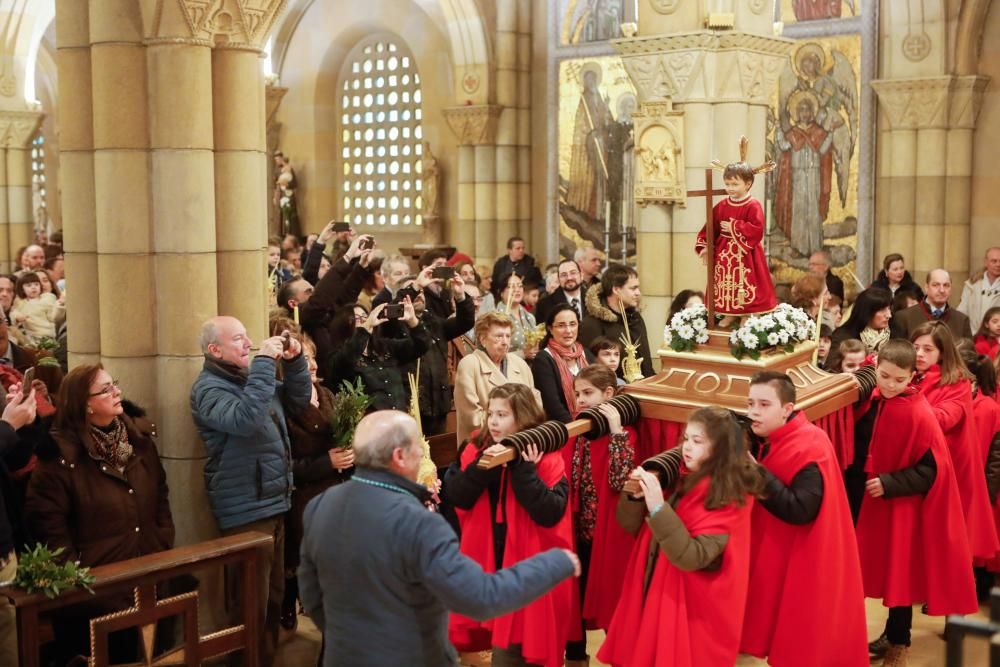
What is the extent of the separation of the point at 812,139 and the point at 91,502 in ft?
36.1

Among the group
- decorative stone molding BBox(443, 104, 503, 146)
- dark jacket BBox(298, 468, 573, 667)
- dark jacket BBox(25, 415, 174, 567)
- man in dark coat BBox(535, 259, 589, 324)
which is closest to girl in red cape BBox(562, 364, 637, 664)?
dark jacket BBox(298, 468, 573, 667)

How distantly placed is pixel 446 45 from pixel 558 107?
227 cm

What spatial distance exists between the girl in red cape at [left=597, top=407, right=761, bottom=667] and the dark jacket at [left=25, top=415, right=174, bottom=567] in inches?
82.3

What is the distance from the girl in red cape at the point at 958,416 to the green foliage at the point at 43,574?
4190mm

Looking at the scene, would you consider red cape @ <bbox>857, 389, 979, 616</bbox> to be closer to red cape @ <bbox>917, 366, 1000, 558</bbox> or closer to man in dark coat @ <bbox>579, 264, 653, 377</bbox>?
red cape @ <bbox>917, 366, 1000, 558</bbox>

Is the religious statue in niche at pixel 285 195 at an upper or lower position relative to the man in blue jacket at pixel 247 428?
upper

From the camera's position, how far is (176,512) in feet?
19.9

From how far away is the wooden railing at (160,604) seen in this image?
181 inches

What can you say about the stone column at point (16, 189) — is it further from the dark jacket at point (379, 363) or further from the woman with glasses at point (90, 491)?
the woman with glasses at point (90, 491)

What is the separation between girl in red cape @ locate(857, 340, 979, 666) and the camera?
580 cm

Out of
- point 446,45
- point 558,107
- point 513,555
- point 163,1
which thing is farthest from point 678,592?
point 446,45

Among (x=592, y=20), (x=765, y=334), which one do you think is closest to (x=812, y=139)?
(x=592, y=20)

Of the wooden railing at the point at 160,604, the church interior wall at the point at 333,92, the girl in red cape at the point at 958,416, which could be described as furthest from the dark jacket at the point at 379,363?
the church interior wall at the point at 333,92

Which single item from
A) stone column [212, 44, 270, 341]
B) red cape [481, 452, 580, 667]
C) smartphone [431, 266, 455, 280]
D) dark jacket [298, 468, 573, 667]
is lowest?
red cape [481, 452, 580, 667]
